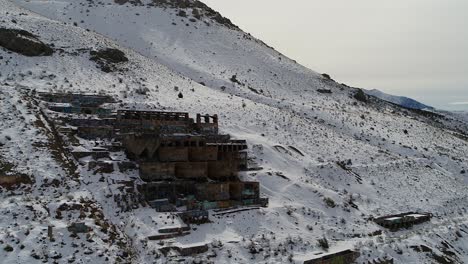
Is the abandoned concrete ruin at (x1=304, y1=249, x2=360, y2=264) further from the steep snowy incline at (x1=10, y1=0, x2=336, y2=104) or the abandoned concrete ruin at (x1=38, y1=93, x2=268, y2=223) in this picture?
the steep snowy incline at (x1=10, y1=0, x2=336, y2=104)

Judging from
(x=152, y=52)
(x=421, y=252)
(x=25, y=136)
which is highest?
(x=152, y=52)

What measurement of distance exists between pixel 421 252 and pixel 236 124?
48.6 ft

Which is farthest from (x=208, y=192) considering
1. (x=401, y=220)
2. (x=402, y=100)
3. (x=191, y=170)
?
(x=402, y=100)

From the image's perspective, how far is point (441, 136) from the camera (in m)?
48.2

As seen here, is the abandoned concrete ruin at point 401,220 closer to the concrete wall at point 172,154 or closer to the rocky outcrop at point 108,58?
the concrete wall at point 172,154

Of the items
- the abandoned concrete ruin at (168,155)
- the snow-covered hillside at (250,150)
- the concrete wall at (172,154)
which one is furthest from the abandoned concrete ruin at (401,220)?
the concrete wall at (172,154)

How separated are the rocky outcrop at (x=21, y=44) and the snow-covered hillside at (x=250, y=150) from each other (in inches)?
37.2

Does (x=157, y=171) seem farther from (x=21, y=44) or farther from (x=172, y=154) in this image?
Result: (x=21, y=44)

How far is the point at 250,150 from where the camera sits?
29750 mm

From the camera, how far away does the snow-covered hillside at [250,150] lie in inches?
783

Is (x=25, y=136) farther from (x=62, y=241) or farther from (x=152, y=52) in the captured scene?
(x=152, y=52)

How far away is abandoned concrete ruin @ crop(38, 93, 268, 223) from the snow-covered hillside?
101 cm

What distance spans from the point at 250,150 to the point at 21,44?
21.5 m

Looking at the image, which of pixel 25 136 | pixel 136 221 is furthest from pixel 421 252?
pixel 25 136
